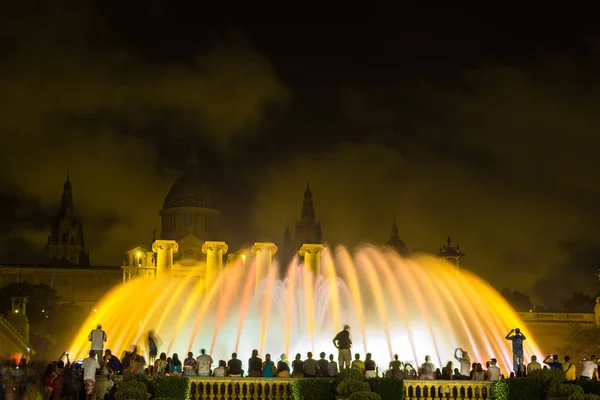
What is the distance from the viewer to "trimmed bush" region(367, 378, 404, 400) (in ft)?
95.5

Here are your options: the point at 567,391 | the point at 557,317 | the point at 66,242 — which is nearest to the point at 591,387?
the point at 567,391

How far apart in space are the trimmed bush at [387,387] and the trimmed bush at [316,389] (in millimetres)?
976

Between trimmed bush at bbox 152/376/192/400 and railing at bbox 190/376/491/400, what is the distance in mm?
913

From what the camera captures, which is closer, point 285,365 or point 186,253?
point 285,365

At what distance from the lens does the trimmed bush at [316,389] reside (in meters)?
29.2

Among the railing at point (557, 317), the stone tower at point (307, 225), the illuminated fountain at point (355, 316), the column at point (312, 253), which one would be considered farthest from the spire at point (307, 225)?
the illuminated fountain at point (355, 316)

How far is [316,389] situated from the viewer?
2925 cm

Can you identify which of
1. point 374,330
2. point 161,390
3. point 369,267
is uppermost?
point 369,267

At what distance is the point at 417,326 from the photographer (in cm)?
4538

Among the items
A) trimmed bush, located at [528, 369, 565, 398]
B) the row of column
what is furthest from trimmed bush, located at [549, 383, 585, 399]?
the row of column

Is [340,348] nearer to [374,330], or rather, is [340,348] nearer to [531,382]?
[531,382]

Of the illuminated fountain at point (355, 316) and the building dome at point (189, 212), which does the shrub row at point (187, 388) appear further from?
the building dome at point (189, 212)

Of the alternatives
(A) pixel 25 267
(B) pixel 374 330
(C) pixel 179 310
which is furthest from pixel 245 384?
(A) pixel 25 267

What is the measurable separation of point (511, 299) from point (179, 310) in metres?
101
